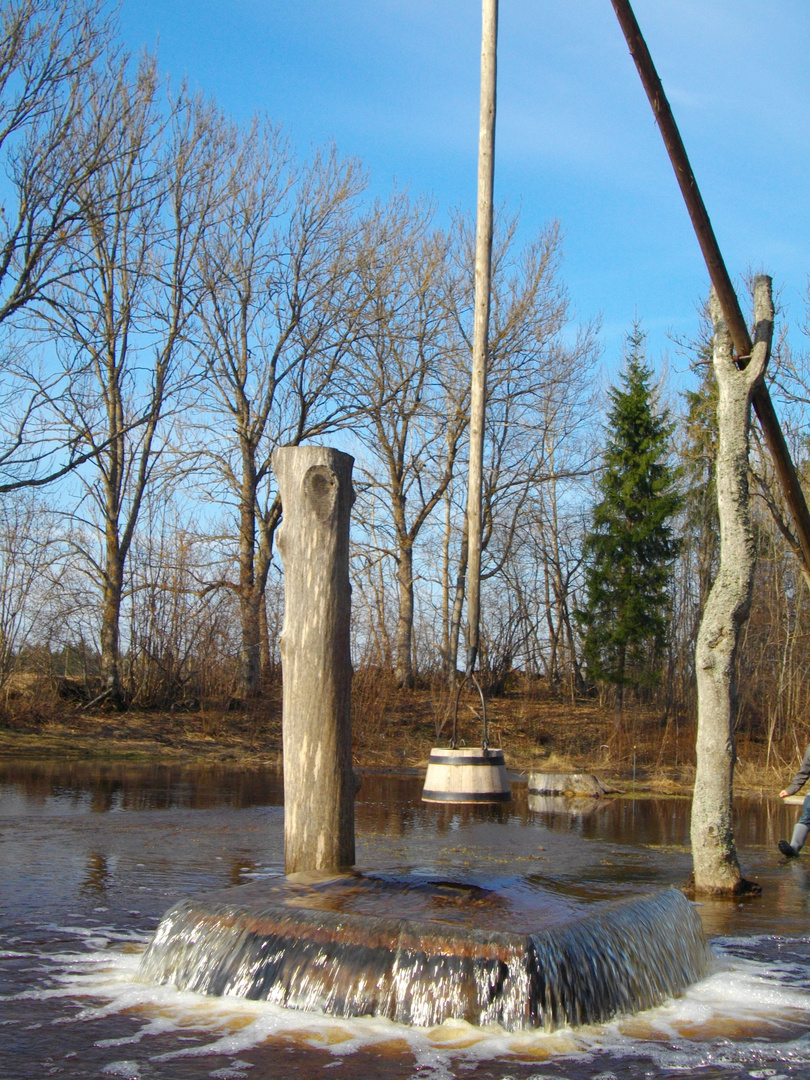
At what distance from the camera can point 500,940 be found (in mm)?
4910

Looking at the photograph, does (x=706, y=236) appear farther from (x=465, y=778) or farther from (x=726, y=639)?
(x=465, y=778)

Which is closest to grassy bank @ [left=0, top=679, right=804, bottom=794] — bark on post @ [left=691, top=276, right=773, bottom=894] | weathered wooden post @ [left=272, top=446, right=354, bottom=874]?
bark on post @ [left=691, top=276, right=773, bottom=894]

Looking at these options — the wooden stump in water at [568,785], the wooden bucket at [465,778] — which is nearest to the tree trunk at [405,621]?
the wooden stump in water at [568,785]

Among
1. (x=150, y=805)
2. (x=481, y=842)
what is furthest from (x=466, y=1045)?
(x=150, y=805)

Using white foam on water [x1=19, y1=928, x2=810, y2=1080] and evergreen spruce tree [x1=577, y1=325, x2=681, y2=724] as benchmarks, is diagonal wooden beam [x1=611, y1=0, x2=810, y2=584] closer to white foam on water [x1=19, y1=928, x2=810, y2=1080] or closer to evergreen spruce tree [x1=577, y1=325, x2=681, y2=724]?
white foam on water [x1=19, y1=928, x2=810, y2=1080]

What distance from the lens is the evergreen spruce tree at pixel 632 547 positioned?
31938 mm

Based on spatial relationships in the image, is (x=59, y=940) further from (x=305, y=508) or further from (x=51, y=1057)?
(x=305, y=508)

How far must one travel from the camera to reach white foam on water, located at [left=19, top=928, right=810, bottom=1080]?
457cm

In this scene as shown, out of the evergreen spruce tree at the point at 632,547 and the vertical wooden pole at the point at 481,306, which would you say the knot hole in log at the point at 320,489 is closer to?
the vertical wooden pole at the point at 481,306

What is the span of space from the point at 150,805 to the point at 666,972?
856 centimetres

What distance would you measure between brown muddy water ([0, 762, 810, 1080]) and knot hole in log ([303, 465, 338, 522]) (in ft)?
7.93

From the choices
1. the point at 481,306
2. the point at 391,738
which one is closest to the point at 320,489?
the point at 481,306

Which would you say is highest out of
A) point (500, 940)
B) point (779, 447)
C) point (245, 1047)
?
point (779, 447)

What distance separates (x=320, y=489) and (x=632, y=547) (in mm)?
27378
